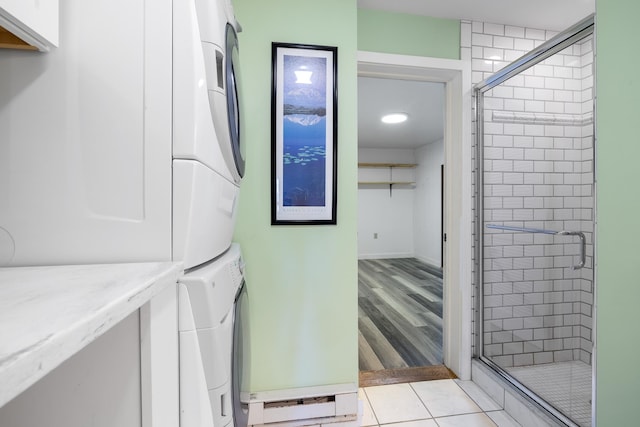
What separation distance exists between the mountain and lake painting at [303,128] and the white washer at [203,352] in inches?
37.4

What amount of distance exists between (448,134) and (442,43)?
24.5 inches

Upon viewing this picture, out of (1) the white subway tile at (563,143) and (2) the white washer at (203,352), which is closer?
(2) the white washer at (203,352)

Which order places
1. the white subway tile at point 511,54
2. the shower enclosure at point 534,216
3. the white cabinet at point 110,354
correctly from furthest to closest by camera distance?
the white subway tile at point 511,54, the shower enclosure at point 534,216, the white cabinet at point 110,354

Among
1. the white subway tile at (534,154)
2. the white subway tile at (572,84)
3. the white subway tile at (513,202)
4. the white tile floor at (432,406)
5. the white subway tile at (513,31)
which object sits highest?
the white subway tile at (513,31)

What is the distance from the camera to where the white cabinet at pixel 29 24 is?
457mm

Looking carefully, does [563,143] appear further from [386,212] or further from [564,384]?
[386,212]

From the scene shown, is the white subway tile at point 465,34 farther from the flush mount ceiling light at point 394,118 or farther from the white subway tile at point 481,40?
the flush mount ceiling light at point 394,118

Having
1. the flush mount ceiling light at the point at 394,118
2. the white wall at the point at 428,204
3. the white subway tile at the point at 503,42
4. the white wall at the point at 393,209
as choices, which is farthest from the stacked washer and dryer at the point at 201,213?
the white wall at the point at 393,209

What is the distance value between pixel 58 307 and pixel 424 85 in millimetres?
3550

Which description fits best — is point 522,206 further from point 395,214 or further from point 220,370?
point 395,214

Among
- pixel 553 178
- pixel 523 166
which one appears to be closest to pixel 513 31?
pixel 523 166

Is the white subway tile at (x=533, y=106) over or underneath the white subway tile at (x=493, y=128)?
over

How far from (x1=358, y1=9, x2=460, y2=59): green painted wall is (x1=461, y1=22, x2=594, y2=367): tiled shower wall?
0.38 ft

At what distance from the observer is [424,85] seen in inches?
123
